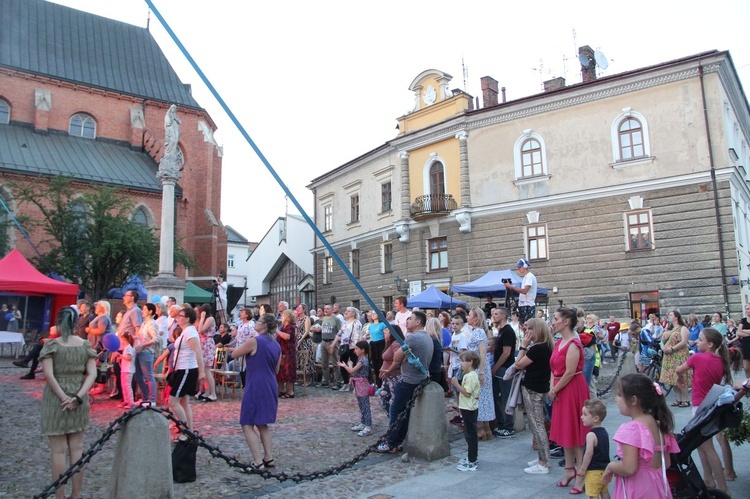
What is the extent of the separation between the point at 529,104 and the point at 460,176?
15.6 ft

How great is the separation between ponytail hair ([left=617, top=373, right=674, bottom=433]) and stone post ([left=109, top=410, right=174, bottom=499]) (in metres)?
3.73

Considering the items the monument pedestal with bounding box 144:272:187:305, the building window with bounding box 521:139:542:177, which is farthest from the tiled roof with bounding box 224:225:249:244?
the monument pedestal with bounding box 144:272:187:305

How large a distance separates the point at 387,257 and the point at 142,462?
2767cm

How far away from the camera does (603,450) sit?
14.5 ft

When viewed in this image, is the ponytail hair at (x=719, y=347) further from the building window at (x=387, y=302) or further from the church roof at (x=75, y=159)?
the church roof at (x=75, y=159)

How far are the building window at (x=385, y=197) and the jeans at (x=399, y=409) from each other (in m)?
25.3

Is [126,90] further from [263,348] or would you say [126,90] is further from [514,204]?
[263,348]

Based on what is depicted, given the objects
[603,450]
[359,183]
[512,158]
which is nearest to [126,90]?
[359,183]

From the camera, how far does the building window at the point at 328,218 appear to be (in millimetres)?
37906

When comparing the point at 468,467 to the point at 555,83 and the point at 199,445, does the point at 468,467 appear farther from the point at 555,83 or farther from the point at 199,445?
the point at 555,83

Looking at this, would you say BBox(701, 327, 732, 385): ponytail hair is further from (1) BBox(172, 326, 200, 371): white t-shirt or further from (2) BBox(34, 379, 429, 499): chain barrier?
(1) BBox(172, 326, 200, 371): white t-shirt

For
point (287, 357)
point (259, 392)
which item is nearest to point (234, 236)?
point (287, 357)

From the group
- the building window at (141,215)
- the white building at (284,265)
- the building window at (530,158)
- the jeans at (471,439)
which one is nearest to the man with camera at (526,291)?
the jeans at (471,439)

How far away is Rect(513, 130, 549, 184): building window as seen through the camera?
25312 mm
